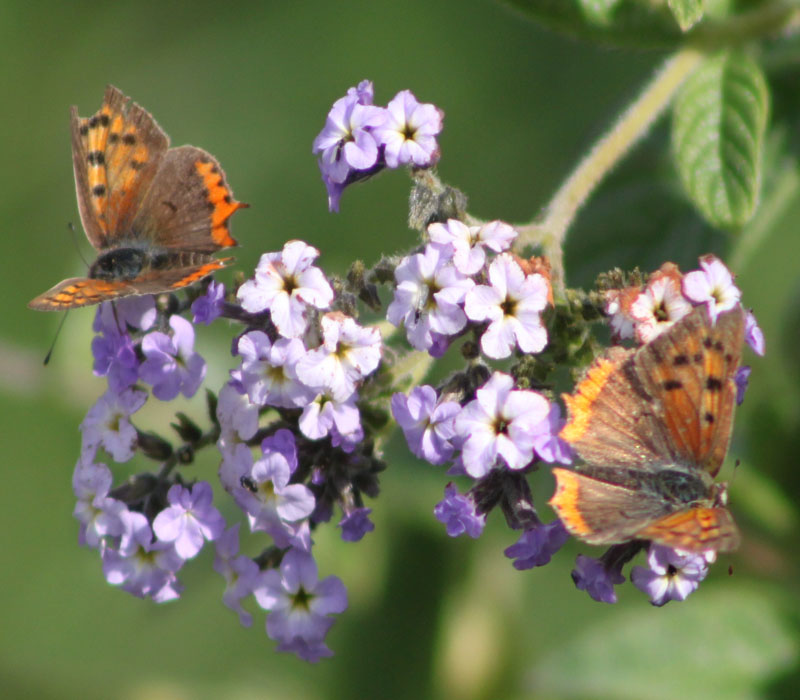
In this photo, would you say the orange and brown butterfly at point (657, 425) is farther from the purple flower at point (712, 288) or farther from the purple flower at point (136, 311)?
the purple flower at point (136, 311)

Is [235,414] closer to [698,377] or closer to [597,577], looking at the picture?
[597,577]

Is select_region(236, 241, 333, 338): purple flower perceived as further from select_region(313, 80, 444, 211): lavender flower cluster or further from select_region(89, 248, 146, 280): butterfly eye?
select_region(89, 248, 146, 280): butterfly eye

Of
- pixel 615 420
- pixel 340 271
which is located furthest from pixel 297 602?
pixel 340 271

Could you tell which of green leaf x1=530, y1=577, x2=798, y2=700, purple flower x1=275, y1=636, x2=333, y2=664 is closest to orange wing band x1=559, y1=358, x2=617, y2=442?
purple flower x1=275, y1=636, x2=333, y2=664

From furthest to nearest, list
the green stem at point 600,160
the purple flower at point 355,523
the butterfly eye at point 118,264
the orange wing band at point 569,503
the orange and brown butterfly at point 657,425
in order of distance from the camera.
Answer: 1. the butterfly eye at point 118,264
2. the green stem at point 600,160
3. the purple flower at point 355,523
4. the orange and brown butterfly at point 657,425
5. the orange wing band at point 569,503

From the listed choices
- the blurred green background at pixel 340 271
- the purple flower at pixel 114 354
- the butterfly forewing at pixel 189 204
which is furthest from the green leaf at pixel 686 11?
the purple flower at pixel 114 354

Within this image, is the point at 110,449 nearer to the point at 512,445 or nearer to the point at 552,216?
the point at 512,445

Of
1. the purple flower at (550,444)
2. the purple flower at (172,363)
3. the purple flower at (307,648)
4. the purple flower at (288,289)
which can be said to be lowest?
the purple flower at (307,648)

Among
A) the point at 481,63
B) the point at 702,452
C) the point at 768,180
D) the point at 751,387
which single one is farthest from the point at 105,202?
the point at 481,63
